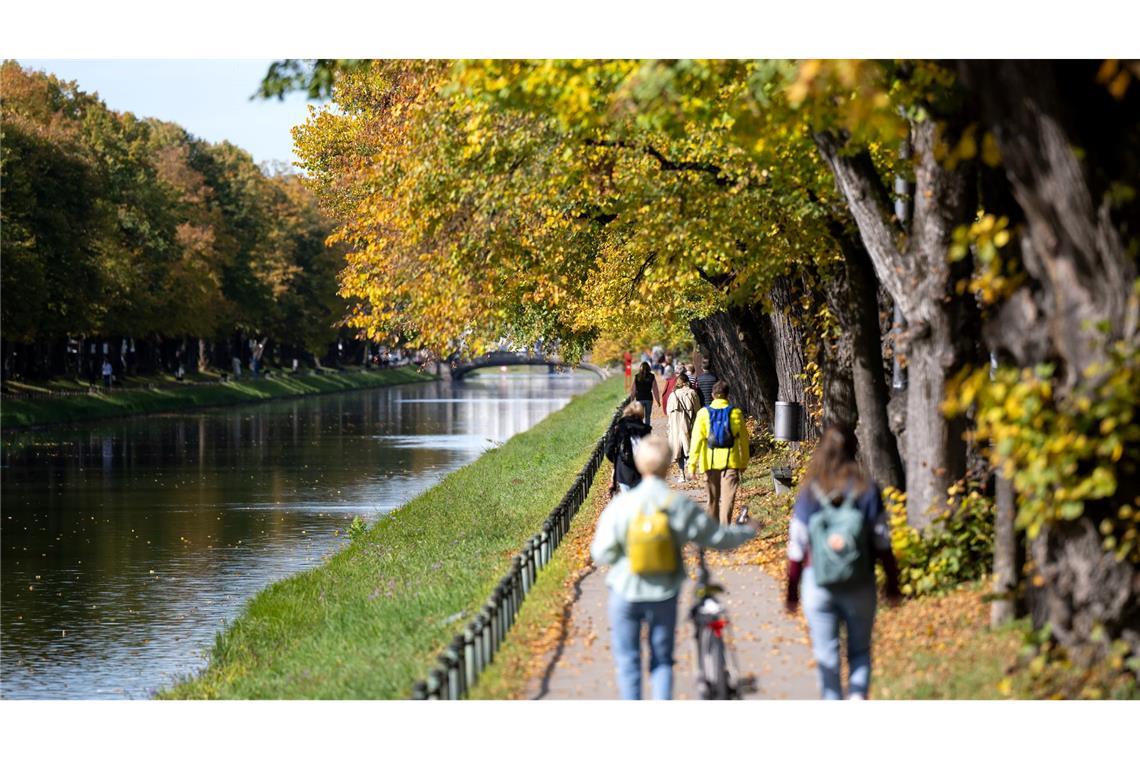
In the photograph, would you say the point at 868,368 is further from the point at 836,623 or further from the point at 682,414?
the point at 682,414

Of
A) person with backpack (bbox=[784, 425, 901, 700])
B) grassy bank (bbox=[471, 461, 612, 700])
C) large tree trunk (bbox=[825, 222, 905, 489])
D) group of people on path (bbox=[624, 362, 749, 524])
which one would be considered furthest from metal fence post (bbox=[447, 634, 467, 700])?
group of people on path (bbox=[624, 362, 749, 524])

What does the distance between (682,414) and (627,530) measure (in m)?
15.4

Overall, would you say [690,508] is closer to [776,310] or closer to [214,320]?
[776,310]

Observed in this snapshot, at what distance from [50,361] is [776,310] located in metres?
51.5

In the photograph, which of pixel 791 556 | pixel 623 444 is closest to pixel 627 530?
pixel 791 556

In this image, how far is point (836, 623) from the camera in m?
9.56

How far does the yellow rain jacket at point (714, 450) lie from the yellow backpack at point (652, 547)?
905 centimetres

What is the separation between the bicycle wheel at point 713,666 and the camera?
31.2ft

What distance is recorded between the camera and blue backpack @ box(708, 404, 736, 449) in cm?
1834

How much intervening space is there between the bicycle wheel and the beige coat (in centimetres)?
1464

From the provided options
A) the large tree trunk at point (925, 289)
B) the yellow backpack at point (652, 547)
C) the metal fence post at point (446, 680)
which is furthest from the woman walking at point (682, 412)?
the yellow backpack at point (652, 547)

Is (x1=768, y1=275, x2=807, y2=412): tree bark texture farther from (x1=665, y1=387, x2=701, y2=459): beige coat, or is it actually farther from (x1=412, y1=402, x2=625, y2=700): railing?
(x1=412, y1=402, x2=625, y2=700): railing

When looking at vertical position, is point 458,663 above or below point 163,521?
above

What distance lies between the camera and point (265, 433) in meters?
58.0
